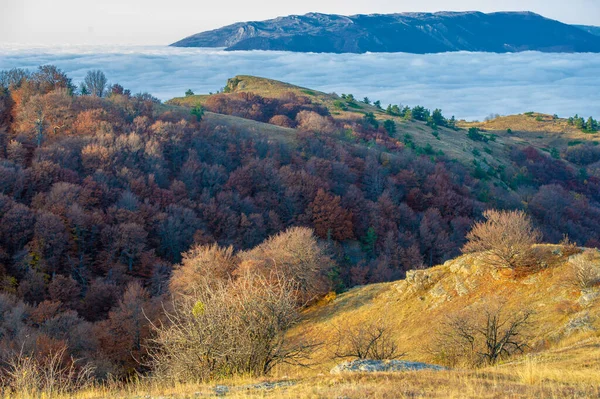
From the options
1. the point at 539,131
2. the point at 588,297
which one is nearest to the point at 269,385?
the point at 588,297

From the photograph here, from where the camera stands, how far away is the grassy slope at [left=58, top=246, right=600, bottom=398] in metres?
8.73

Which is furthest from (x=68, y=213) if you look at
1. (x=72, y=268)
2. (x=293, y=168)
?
(x=293, y=168)

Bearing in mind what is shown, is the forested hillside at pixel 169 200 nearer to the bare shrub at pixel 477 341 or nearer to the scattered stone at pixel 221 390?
the scattered stone at pixel 221 390

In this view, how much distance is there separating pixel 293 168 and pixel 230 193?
10829 mm

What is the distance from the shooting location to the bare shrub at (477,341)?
A: 15867mm

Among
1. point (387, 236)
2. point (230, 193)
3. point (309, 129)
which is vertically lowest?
point (387, 236)

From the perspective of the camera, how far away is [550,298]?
68.6ft

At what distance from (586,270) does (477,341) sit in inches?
261

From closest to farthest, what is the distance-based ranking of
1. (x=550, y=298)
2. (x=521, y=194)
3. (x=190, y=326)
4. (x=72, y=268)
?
(x=190, y=326), (x=550, y=298), (x=72, y=268), (x=521, y=194)

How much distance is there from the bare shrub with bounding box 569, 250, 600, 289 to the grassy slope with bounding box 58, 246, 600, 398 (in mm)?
289

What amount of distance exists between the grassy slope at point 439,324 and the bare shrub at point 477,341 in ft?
1.94

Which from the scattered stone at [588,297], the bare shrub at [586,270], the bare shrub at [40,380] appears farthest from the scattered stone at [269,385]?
the bare shrub at [586,270]

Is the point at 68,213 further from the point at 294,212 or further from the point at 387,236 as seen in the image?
the point at 387,236

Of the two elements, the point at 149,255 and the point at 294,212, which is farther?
the point at 294,212
